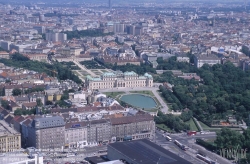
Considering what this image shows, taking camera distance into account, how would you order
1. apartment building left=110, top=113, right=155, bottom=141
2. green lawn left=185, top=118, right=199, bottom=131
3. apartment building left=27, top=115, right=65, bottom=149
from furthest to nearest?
green lawn left=185, top=118, right=199, bottom=131, apartment building left=110, top=113, right=155, bottom=141, apartment building left=27, top=115, right=65, bottom=149

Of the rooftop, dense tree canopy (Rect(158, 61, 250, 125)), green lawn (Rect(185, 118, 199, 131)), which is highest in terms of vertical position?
the rooftop

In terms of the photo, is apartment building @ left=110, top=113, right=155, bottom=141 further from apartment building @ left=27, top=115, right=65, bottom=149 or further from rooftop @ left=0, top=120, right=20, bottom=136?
rooftop @ left=0, top=120, right=20, bottom=136

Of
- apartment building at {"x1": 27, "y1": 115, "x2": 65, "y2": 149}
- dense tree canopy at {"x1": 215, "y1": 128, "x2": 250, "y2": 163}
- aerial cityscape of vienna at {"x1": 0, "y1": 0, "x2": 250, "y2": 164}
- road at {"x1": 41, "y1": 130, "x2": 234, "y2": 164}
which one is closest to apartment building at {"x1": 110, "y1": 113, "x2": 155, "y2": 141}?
aerial cityscape of vienna at {"x1": 0, "y1": 0, "x2": 250, "y2": 164}

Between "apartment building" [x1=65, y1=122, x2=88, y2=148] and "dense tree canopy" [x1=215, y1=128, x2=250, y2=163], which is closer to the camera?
"dense tree canopy" [x1=215, y1=128, x2=250, y2=163]

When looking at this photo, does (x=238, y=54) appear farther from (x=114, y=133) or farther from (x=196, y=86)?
(x=114, y=133)

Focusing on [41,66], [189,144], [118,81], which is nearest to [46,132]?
[189,144]

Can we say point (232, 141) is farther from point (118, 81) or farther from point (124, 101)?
point (118, 81)

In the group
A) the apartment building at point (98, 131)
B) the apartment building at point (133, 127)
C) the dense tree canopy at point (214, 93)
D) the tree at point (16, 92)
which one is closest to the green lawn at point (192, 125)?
the dense tree canopy at point (214, 93)
